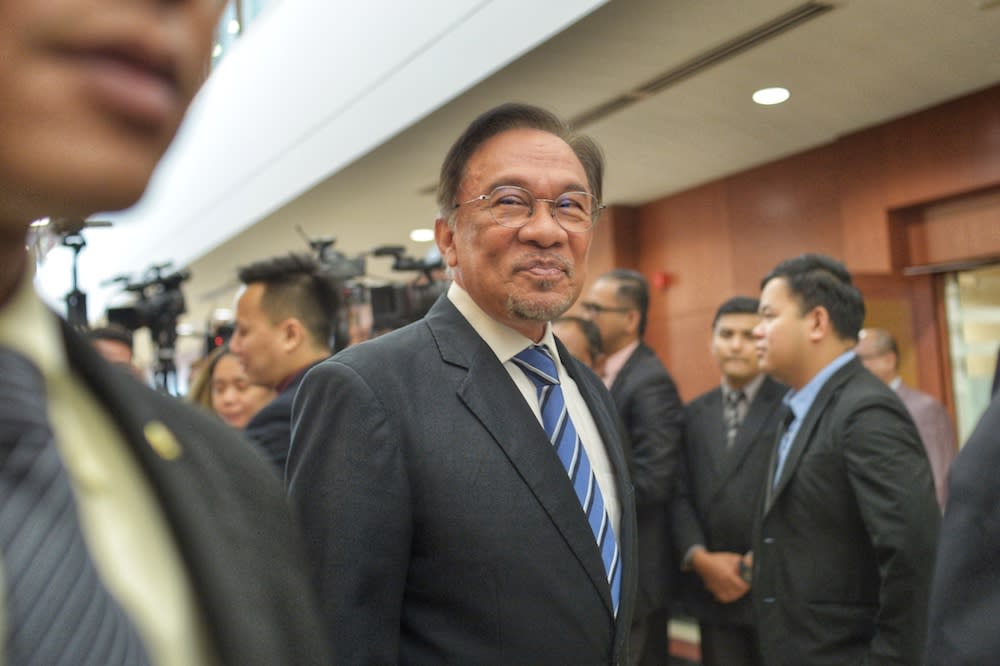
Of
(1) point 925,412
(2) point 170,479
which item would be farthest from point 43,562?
(1) point 925,412

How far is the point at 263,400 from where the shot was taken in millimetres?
4227

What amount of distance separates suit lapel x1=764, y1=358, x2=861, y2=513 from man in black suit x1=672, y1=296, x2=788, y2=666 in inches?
18.8

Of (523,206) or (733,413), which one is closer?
(523,206)

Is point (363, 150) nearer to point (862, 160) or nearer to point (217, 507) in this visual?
point (862, 160)

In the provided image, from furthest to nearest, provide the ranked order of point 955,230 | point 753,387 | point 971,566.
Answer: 1. point 955,230
2. point 753,387
3. point 971,566

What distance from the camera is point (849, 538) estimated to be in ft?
8.42

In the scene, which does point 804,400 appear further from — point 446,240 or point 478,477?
point 478,477

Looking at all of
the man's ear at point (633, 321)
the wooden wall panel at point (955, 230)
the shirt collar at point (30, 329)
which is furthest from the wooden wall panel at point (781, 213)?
the shirt collar at point (30, 329)

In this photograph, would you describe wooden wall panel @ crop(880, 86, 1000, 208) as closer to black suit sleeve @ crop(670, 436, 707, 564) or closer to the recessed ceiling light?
the recessed ceiling light

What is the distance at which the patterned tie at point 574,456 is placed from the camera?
1.61 m

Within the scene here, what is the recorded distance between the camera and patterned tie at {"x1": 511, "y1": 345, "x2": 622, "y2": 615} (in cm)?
161

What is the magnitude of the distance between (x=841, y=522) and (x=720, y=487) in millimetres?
875

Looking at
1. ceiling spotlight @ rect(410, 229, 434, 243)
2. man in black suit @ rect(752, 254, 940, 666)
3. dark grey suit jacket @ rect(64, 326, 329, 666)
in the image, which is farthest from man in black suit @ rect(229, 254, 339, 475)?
ceiling spotlight @ rect(410, 229, 434, 243)

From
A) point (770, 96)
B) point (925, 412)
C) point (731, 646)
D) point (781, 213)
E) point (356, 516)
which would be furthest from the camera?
point (781, 213)
